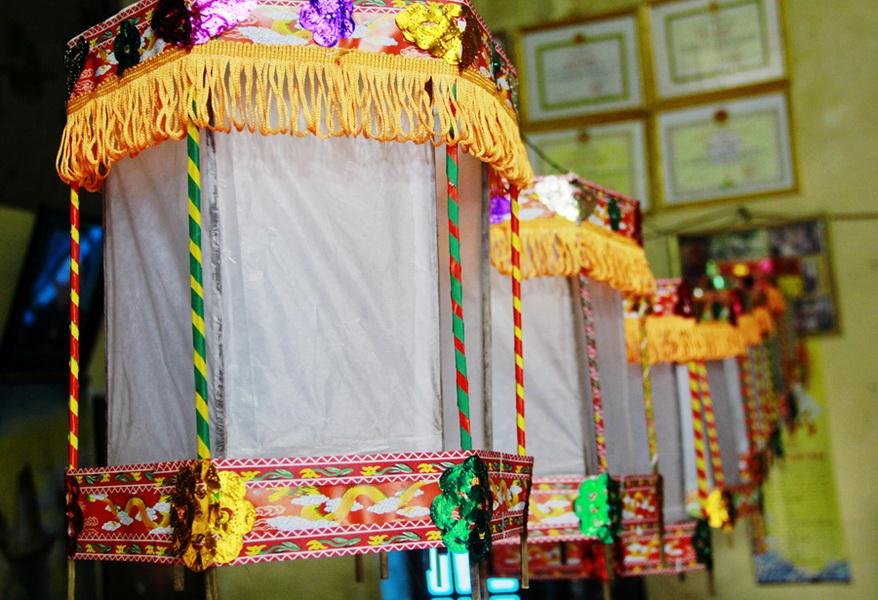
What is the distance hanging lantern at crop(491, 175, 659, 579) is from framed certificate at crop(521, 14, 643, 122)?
3.45 meters

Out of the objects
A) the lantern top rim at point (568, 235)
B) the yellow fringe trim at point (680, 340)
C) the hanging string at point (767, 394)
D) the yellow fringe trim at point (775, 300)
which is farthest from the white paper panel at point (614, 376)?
the yellow fringe trim at point (775, 300)

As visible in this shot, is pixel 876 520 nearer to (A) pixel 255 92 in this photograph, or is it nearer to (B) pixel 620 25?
(B) pixel 620 25

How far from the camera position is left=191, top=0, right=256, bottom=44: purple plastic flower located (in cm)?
274

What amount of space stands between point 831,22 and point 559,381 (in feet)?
Answer: 14.4

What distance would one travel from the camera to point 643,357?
17.2ft

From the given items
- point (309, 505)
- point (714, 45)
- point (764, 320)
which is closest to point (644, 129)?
point (714, 45)

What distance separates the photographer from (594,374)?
4414 millimetres

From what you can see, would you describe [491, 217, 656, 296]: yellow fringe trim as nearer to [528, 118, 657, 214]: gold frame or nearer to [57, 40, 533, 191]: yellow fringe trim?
[57, 40, 533, 191]: yellow fringe trim

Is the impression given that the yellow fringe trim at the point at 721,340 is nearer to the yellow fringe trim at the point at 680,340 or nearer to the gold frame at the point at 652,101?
the yellow fringe trim at the point at 680,340

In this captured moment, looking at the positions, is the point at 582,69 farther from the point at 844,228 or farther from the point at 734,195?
the point at 844,228

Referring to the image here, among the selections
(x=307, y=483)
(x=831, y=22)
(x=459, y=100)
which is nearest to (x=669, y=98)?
(x=831, y=22)

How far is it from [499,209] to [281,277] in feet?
4.76

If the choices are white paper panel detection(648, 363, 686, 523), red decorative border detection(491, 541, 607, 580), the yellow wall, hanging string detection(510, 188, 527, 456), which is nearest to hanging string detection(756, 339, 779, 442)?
the yellow wall

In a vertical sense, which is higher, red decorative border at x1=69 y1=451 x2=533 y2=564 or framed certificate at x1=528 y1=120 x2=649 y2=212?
framed certificate at x1=528 y1=120 x2=649 y2=212
